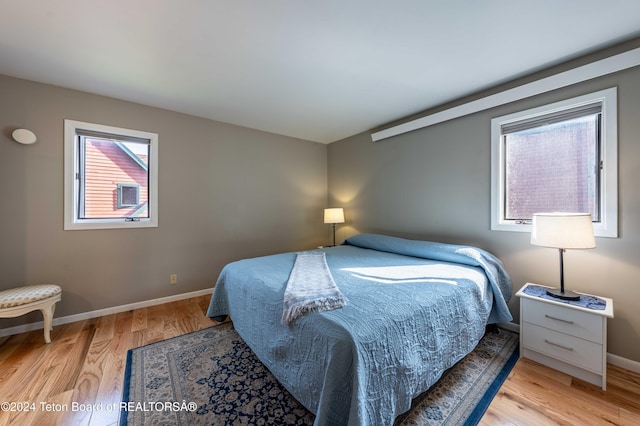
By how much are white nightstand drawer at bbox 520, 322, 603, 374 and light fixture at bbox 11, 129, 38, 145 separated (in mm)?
4649

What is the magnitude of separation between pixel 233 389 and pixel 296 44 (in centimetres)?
247

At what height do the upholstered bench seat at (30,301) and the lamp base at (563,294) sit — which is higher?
the lamp base at (563,294)

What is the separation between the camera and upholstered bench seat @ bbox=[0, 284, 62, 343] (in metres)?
1.90

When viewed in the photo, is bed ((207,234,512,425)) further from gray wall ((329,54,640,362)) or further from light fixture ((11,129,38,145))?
light fixture ((11,129,38,145))

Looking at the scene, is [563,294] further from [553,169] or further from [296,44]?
[296,44]

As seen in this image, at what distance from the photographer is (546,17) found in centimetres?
156

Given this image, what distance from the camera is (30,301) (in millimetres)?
1980

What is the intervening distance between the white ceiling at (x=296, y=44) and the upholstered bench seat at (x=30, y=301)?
1.96m

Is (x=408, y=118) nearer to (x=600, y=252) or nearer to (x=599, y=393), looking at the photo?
(x=600, y=252)

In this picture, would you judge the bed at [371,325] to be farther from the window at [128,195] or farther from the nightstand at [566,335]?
the window at [128,195]

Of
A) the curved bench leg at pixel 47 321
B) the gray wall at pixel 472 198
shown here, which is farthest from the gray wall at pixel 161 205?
the gray wall at pixel 472 198

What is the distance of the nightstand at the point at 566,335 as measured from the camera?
1585 mm

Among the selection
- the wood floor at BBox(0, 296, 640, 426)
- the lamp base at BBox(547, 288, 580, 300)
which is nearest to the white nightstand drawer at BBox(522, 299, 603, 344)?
the lamp base at BBox(547, 288, 580, 300)

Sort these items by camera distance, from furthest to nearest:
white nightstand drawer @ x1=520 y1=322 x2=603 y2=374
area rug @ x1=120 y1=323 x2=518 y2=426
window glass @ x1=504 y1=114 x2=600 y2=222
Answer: window glass @ x1=504 y1=114 x2=600 y2=222, white nightstand drawer @ x1=520 y1=322 x2=603 y2=374, area rug @ x1=120 y1=323 x2=518 y2=426
